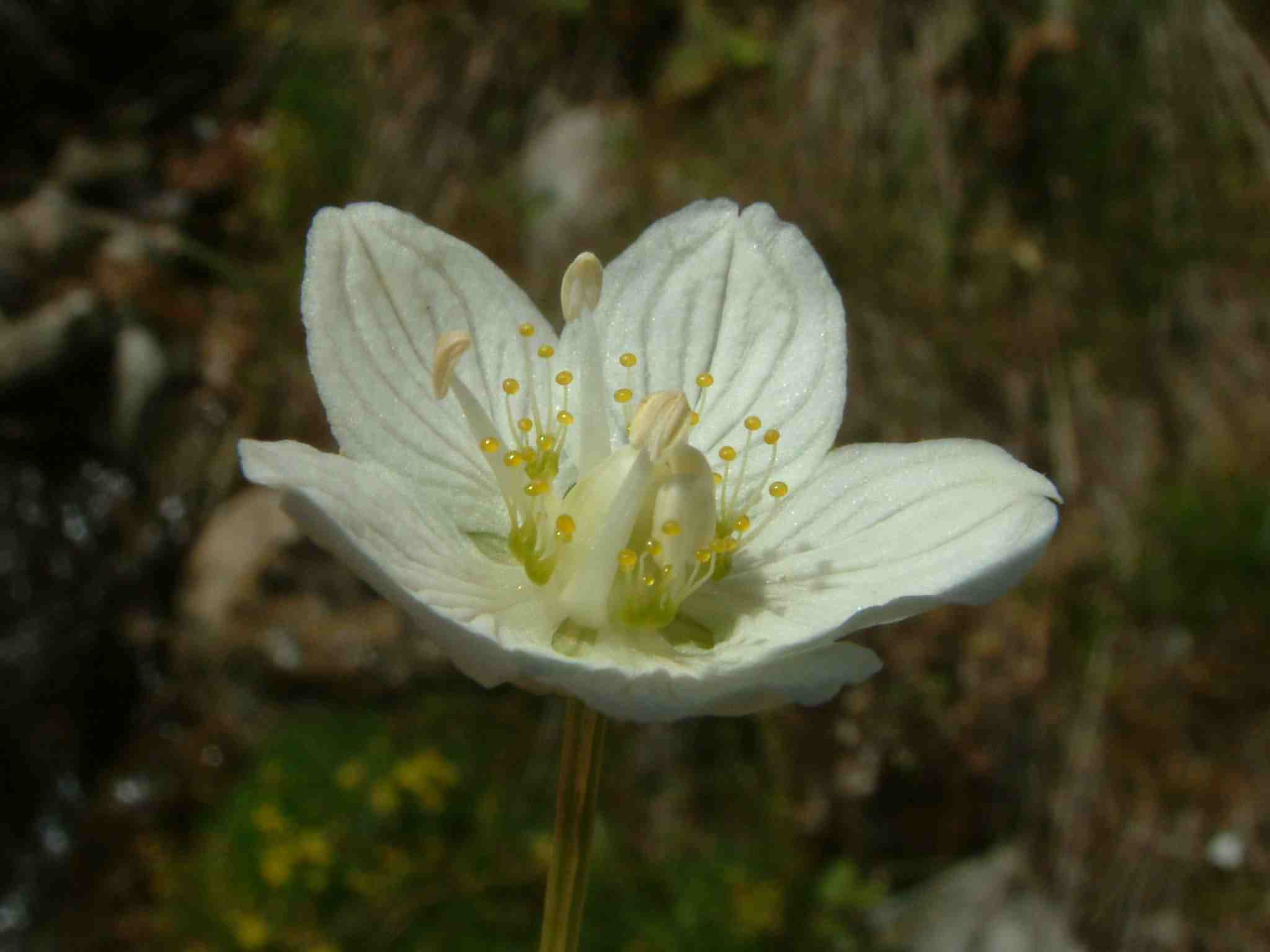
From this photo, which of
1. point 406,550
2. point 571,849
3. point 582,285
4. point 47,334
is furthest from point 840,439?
point 47,334

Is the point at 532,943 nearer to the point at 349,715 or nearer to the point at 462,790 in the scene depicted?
the point at 462,790

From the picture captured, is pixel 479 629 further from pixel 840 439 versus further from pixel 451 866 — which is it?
pixel 840 439

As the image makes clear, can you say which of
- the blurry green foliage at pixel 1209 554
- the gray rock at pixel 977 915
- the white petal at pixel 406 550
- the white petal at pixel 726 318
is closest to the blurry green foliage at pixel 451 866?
the gray rock at pixel 977 915

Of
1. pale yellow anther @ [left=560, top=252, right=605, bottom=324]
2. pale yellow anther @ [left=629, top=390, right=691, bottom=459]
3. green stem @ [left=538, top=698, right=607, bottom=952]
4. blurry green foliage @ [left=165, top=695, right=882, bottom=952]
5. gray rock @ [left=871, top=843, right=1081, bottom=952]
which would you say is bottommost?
gray rock @ [left=871, top=843, right=1081, bottom=952]

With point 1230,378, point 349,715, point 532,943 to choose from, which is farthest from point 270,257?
point 1230,378

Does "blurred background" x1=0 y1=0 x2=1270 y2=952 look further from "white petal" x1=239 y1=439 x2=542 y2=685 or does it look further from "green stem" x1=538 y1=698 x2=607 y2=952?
"green stem" x1=538 y1=698 x2=607 y2=952

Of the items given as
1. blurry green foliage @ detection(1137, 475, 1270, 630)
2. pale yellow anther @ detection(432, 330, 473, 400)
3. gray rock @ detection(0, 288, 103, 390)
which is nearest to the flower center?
pale yellow anther @ detection(432, 330, 473, 400)

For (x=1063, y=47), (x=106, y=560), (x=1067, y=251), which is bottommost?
(x=106, y=560)
